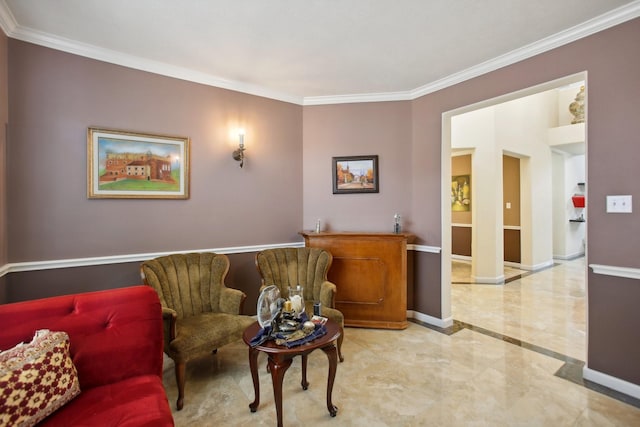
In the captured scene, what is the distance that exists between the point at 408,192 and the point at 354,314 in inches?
60.0

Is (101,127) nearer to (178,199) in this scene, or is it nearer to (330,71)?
(178,199)

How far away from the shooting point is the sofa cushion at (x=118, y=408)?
1.21m

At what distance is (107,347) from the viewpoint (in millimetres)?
1518

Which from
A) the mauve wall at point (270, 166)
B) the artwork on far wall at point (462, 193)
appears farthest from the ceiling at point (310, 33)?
the artwork on far wall at point (462, 193)

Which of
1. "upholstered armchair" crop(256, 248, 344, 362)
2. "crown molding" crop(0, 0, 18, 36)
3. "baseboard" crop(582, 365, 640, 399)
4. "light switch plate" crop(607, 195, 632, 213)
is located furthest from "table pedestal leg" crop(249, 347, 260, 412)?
"crown molding" crop(0, 0, 18, 36)

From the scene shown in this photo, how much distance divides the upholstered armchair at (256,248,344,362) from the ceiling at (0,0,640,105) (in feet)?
5.95

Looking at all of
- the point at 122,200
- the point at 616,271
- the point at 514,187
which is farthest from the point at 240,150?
the point at 514,187

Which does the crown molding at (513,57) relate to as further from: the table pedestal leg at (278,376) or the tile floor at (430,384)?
the table pedestal leg at (278,376)

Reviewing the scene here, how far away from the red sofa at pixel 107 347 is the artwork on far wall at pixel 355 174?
93.5 inches

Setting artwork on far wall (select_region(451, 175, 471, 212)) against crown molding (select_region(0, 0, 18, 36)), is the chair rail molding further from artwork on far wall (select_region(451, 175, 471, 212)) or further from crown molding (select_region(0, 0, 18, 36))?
artwork on far wall (select_region(451, 175, 471, 212))

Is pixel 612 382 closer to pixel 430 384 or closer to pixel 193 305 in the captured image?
pixel 430 384

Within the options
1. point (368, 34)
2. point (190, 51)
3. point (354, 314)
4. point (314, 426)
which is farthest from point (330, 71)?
point (314, 426)

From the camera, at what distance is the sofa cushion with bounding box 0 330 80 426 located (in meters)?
1.12

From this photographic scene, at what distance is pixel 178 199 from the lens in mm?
2924
